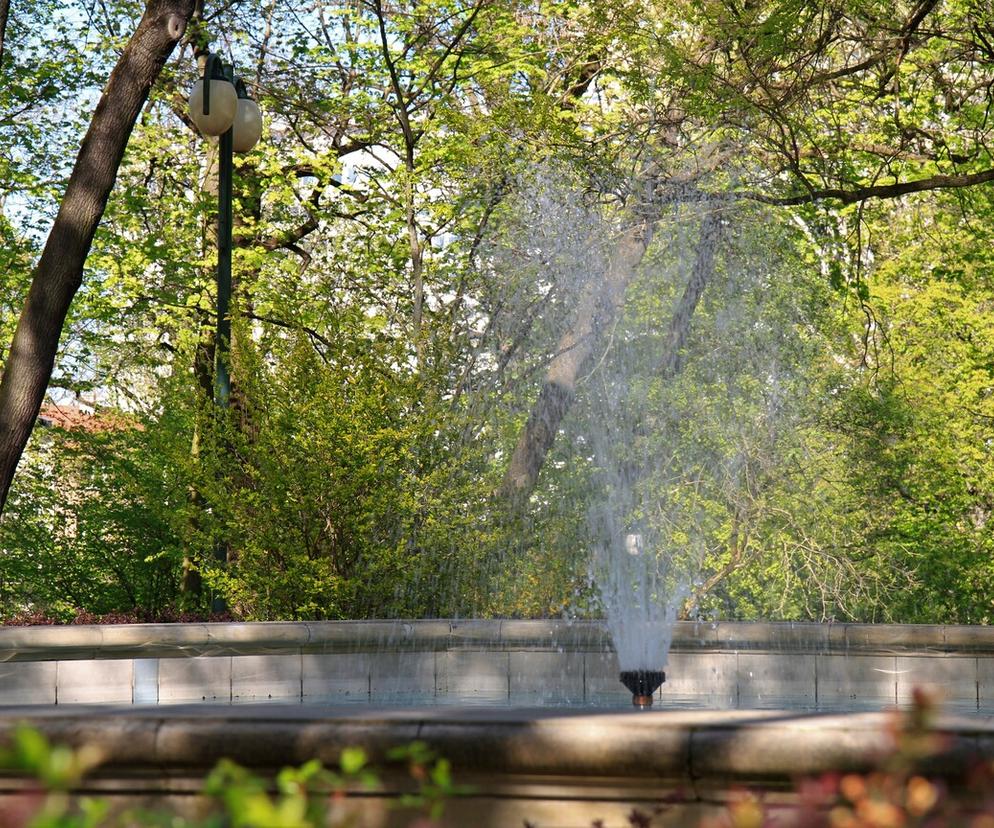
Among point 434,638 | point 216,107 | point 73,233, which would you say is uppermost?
point 216,107

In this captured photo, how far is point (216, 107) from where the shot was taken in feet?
38.1

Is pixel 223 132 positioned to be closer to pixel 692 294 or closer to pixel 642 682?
pixel 692 294

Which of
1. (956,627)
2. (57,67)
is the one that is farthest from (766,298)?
(57,67)

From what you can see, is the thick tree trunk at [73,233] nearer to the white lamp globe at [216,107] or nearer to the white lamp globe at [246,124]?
the white lamp globe at [216,107]

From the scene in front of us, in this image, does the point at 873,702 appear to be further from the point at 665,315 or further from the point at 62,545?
the point at 62,545

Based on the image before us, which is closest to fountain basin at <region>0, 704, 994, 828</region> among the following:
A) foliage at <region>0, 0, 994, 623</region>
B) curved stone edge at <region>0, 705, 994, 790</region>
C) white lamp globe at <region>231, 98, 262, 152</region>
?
curved stone edge at <region>0, 705, 994, 790</region>

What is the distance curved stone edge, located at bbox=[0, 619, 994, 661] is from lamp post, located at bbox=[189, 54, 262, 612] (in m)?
2.66

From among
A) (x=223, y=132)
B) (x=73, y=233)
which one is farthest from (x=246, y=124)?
(x=73, y=233)

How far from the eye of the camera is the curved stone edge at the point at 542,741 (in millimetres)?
3477

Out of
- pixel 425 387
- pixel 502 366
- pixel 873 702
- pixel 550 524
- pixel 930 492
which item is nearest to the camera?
pixel 873 702

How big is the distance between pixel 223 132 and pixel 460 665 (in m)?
5.85

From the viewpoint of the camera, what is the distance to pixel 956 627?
28.3 ft

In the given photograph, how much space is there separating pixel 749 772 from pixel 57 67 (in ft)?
55.8

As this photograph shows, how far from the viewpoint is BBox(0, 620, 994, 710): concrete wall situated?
8047 millimetres
